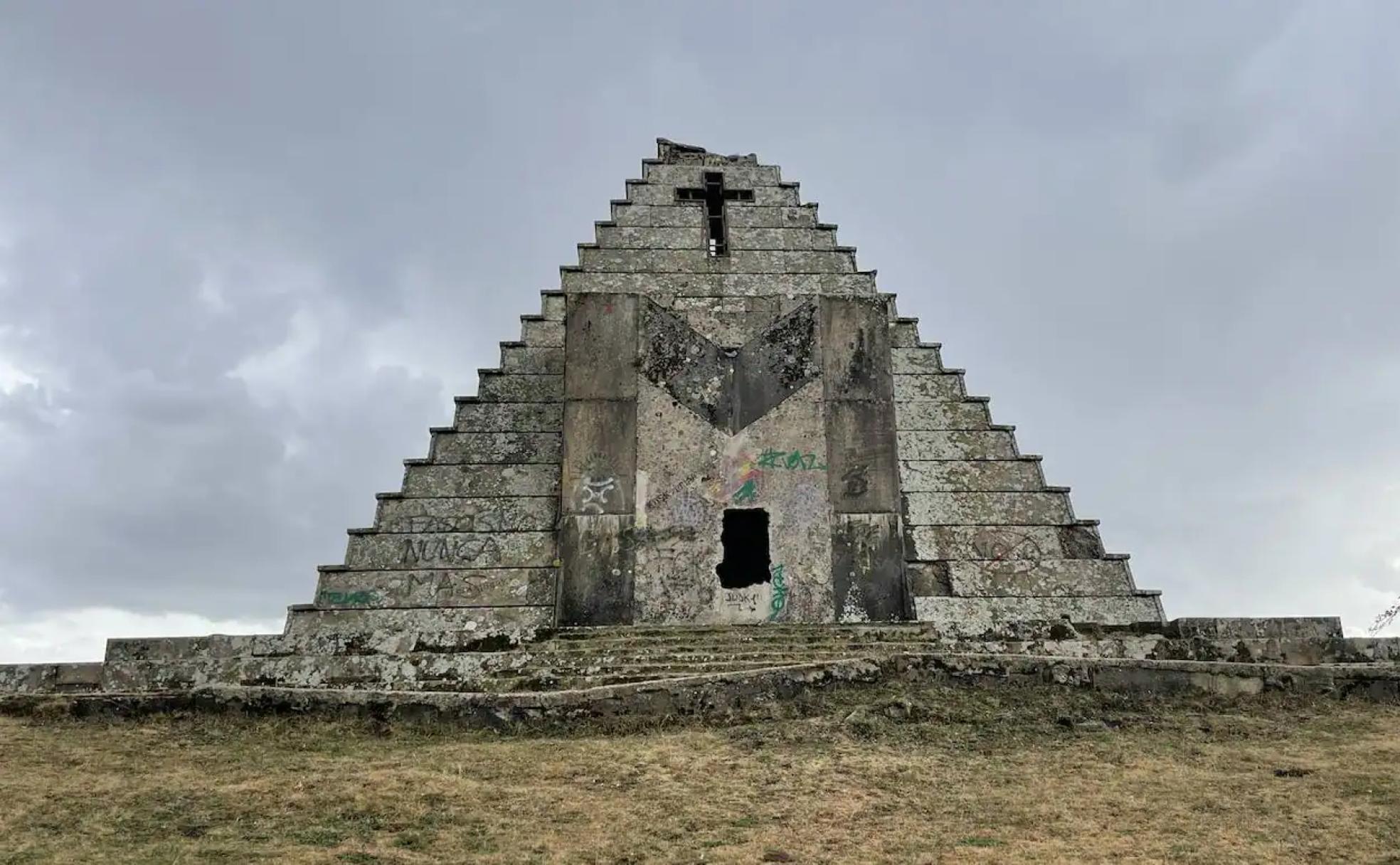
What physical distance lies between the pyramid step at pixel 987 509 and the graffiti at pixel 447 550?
5.45 m

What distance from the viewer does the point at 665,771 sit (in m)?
5.94

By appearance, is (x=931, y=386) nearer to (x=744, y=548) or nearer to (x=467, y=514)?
(x=744, y=548)

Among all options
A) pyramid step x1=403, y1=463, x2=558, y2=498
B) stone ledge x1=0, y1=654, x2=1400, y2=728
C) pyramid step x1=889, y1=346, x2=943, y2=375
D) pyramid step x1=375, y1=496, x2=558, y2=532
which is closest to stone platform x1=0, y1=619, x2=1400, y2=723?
stone ledge x1=0, y1=654, x2=1400, y2=728

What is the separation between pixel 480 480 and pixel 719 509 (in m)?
3.37

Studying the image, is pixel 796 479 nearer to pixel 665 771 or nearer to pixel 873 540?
pixel 873 540

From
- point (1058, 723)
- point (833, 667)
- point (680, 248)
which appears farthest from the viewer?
point (680, 248)

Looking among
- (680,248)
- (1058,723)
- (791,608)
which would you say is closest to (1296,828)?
(1058,723)

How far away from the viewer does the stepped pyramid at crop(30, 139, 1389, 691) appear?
1157 centimetres

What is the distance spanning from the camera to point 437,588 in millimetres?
12055

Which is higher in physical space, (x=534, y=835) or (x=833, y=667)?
(x=833, y=667)

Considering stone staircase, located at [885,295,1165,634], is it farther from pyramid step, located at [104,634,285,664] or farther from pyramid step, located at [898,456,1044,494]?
pyramid step, located at [104,634,285,664]

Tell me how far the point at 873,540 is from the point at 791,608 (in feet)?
4.22

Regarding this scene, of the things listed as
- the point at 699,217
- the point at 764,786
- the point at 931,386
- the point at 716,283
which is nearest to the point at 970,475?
the point at 931,386

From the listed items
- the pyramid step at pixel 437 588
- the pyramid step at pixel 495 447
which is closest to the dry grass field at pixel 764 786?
the pyramid step at pixel 437 588
